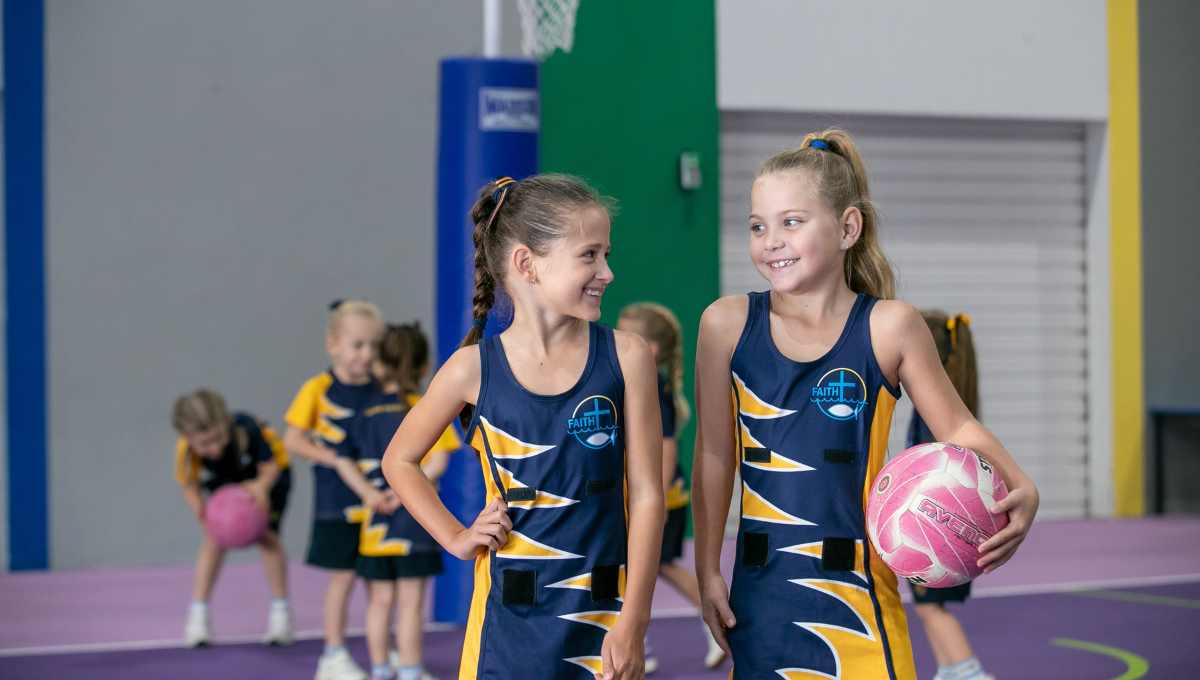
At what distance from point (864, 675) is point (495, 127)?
15.4 feet

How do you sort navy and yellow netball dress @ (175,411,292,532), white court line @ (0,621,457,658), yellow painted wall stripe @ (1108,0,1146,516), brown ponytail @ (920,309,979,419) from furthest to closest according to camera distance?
yellow painted wall stripe @ (1108,0,1146,516) → navy and yellow netball dress @ (175,411,292,532) → white court line @ (0,621,457,658) → brown ponytail @ (920,309,979,419)

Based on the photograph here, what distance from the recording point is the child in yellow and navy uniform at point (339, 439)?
6.04 meters

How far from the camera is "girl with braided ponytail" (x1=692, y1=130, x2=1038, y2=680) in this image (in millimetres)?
2846

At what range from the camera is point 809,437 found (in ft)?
9.47

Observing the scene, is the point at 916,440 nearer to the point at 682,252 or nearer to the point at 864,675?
the point at 864,675

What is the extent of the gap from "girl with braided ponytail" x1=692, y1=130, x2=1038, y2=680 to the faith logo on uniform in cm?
26

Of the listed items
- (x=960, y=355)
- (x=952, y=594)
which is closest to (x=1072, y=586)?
(x=952, y=594)

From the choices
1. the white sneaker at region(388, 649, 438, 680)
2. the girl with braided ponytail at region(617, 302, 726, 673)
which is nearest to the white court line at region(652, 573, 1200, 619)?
the girl with braided ponytail at region(617, 302, 726, 673)

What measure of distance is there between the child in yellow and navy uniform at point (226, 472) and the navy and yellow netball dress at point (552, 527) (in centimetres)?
421

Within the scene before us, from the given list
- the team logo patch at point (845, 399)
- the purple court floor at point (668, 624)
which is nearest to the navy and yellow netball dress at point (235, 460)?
the purple court floor at point (668, 624)

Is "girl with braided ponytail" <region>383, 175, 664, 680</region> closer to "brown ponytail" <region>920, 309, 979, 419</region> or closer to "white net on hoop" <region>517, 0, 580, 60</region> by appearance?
"brown ponytail" <region>920, 309, 979, 419</region>

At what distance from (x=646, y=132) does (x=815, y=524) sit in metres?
8.08

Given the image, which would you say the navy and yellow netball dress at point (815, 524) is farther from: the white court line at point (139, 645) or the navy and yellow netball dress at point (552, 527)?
the white court line at point (139, 645)

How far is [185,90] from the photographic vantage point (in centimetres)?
974
